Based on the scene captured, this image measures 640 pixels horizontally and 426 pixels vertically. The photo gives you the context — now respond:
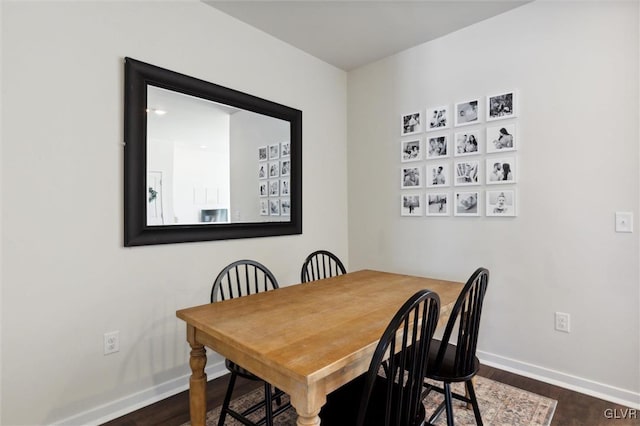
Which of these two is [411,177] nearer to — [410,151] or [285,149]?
[410,151]

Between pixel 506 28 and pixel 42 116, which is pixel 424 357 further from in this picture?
pixel 506 28

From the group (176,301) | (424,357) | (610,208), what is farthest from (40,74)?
(610,208)

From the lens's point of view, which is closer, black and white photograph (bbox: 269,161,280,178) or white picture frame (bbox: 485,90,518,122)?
white picture frame (bbox: 485,90,518,122)

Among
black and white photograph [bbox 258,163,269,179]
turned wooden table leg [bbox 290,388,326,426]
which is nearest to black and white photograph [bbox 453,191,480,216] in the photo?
black and white photograph [bbox 258,163,269,179]

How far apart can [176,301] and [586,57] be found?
303 centimetres

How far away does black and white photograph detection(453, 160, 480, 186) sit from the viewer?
103 inches

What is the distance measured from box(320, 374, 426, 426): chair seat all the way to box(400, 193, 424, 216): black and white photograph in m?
1.79

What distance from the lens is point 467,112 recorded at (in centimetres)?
265

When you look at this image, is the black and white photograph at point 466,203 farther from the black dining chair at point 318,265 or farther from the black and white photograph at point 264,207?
the black and white photograph at point 264,207

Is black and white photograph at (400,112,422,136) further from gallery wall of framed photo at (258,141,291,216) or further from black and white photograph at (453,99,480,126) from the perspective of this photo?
gallery wall of framed photo at (258,141,291,216)

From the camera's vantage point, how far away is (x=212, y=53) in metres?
2.41

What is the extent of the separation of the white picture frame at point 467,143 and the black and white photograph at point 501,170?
14 cm

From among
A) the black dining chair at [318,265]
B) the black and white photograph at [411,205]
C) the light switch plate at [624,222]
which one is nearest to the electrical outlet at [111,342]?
the black dining chair at [318,265]

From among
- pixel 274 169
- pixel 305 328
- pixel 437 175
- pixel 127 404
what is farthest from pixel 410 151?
pixel 127 404
